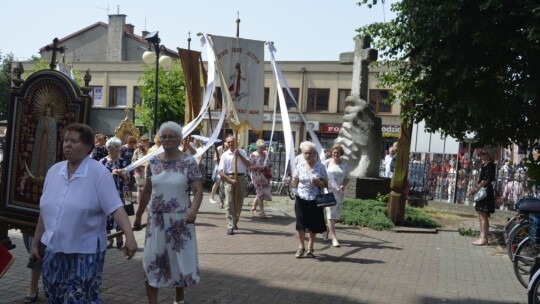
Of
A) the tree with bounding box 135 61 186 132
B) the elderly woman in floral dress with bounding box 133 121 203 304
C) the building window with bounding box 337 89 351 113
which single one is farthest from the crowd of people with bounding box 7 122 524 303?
the building window with bounding box 337 89 351 113

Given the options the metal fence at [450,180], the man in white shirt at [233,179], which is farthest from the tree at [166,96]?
the man in white shirt at [233,179]

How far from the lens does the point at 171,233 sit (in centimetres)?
564

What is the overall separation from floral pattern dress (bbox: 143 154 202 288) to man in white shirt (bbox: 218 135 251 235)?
5.28 metres

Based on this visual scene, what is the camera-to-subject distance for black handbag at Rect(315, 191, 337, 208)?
8836 millimetres

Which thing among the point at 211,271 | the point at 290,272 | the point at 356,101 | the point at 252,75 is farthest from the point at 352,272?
the point at 356,101

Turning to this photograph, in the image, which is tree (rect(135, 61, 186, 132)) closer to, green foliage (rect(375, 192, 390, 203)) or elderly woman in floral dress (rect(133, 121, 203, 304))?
Result: green foliage (rect(375, 192, 390, 203))

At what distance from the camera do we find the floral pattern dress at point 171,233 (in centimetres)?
562

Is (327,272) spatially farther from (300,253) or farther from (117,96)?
(117,96)

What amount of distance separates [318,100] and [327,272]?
36.8m

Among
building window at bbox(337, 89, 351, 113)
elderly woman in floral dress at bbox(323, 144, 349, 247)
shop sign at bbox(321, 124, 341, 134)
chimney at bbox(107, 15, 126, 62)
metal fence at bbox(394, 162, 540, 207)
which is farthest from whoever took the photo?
chimney at bbox(107, 15, 126, 62)

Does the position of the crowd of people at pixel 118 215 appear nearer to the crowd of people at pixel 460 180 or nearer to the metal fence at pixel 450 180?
the crowd of people at pixel 460 180

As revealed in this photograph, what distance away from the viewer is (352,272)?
8.24 metres

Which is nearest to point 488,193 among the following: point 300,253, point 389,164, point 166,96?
point 300,253

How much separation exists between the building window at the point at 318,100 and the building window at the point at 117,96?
15.4 m
